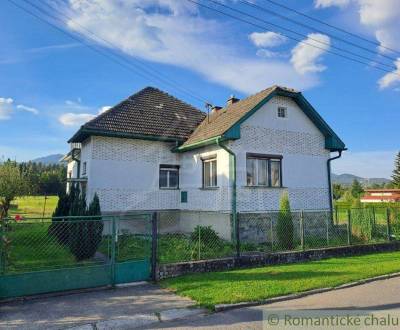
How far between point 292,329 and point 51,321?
12.8ft

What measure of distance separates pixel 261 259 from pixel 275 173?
577cm

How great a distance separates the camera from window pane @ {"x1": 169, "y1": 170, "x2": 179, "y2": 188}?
16750mm

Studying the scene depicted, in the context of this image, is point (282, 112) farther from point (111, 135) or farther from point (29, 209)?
point (29, 209)

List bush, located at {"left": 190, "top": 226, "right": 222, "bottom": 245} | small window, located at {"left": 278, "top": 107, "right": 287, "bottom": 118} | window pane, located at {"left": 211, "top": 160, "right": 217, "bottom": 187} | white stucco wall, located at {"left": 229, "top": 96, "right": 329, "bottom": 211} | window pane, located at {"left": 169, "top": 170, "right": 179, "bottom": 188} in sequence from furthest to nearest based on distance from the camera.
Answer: window pane, located at {"left": 169, "top": 170, "right": 179, "bottom": 188}
small window, located at {"left": 278, "top": 107, "right": 287, "bottom": 118}
window pane, located at {"left": 211, "top": 160, "right": 217, "bottom": 187}
white stucco wall, located at {"left": 229, "top": 96, "right": 329, "bottom": 211}
bush, located at {"left": 190, "top": 226, "right": 222, "bottom": 245}

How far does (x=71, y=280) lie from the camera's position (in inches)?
287

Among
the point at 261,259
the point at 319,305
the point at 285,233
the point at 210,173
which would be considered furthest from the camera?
the point at 210,173

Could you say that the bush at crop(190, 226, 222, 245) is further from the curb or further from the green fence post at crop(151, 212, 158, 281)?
the curb

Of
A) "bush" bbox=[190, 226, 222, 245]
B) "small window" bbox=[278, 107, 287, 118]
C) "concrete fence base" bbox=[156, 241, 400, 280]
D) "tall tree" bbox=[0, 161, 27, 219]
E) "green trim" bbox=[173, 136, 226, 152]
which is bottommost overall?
"concrete fence base" bbox=[156, 241, 400, 280]

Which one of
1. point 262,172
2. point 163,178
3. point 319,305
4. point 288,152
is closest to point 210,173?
point 262,172

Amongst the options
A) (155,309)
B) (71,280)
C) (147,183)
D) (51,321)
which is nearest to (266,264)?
(155,309)

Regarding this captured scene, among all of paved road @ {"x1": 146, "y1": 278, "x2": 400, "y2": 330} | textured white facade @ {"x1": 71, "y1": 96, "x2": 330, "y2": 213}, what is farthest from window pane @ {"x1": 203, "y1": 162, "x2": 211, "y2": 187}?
paved road @ {"x1": 146, "y1": 278, "x2": 400, "y2": 330}

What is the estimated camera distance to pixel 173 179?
16.8 m

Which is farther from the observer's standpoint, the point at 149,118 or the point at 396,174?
the point at 396,174

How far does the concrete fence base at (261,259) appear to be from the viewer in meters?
8.59
